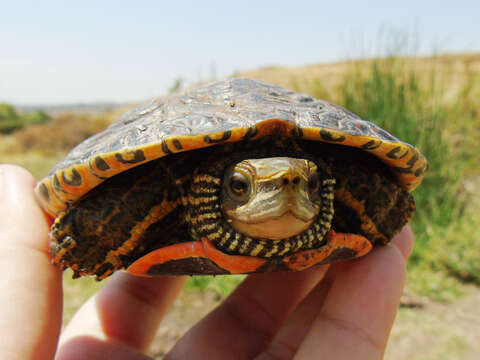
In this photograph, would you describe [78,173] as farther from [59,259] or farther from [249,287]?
[249,287]

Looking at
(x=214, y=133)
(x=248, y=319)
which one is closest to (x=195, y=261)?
(x=214, y=133)

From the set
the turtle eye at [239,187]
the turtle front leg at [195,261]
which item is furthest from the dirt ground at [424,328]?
the turtle eye at [239,187]

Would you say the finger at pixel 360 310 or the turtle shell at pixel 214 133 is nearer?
the turtle shell at pixel 214 133

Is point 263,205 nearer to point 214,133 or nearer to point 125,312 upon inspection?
point 214,133

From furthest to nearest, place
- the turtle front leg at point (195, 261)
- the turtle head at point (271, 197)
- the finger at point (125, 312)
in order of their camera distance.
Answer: the finger at point (125, 312), the turtle front leg at point (195, 261), the turtle head at point (271, 197)

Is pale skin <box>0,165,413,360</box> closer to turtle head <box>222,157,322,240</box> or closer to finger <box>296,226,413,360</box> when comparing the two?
finger <box>296,226,413,360</box>

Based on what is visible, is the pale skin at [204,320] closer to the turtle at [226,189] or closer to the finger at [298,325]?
the finger at [298,325]

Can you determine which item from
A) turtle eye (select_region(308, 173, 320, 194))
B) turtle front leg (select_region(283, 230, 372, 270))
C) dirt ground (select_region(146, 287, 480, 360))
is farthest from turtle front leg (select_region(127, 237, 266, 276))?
dirt ground (select_region(146, 287, 480, 360))
